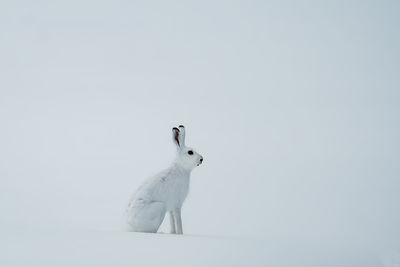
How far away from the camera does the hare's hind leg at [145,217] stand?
877 cm

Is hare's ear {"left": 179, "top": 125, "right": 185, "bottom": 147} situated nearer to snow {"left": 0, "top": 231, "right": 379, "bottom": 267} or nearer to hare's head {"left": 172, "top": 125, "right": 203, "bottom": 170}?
hare's head {"left": 172, "top": 125, "right": 203, "bottom": 170}

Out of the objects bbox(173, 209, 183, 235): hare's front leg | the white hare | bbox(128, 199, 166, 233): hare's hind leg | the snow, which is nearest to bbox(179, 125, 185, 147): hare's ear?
the white hare

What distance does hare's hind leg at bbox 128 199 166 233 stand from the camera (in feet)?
28.8

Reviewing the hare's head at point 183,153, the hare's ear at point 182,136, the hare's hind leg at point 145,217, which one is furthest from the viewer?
the hare's ear at point 182,136

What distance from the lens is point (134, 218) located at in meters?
8.79

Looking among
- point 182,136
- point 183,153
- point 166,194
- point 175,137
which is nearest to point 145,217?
point 166,194

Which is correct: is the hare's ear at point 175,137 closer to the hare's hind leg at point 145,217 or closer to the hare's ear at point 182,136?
the hare's ear at point 182,136

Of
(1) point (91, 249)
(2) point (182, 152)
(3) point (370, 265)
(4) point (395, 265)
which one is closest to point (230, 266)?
(1) point (91, 249)

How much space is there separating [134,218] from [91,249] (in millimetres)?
2513

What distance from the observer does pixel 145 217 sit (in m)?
8.77

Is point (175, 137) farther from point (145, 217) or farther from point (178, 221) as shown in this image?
point (145, 217)

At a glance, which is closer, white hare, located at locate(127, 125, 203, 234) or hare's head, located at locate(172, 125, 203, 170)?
white hare, located at locate(127, 125, 203, 234)

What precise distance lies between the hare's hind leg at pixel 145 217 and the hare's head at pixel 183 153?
160 cm

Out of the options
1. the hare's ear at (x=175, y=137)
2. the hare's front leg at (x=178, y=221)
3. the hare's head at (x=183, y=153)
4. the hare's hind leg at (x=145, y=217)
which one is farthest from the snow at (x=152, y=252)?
the hare's ear at (x=175, y=137)
